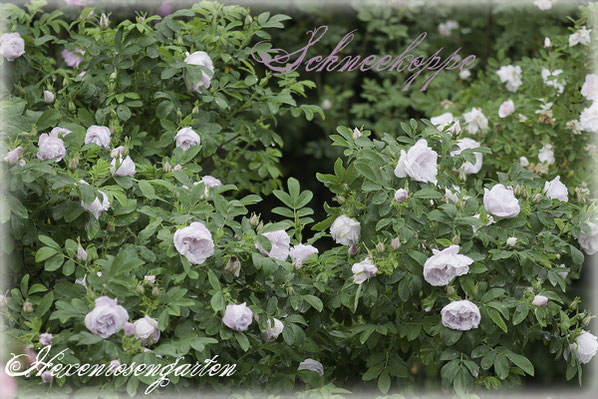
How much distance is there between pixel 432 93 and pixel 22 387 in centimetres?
260

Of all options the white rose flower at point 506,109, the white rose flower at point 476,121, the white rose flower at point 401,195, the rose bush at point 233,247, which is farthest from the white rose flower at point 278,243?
the white rose flower at point 506,109

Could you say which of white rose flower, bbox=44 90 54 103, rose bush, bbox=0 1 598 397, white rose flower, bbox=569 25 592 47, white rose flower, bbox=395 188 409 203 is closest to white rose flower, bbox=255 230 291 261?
rose bush, bbox=0 1 598 397

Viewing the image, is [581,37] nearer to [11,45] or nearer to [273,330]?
[273,330]

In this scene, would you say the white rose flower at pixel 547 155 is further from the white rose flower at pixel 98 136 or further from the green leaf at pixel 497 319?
the white rose flower at pixel 98 136

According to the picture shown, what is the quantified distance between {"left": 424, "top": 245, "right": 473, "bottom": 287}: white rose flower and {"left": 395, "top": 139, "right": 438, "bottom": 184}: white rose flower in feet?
0.71

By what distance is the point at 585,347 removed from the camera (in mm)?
2062

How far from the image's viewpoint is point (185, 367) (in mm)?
1848

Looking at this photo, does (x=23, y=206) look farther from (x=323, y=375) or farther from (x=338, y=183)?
(x=323, y=375)

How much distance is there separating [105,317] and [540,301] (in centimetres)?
113

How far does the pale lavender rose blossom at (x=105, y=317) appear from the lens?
1.67 meters

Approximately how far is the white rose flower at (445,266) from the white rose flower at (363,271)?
0.14m

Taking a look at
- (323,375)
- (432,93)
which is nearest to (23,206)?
(323,375)

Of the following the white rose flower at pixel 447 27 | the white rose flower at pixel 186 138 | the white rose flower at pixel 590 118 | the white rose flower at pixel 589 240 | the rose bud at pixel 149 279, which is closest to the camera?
the rose bud at pixel 149 279

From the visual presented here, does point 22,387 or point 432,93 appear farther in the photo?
point 432,93
